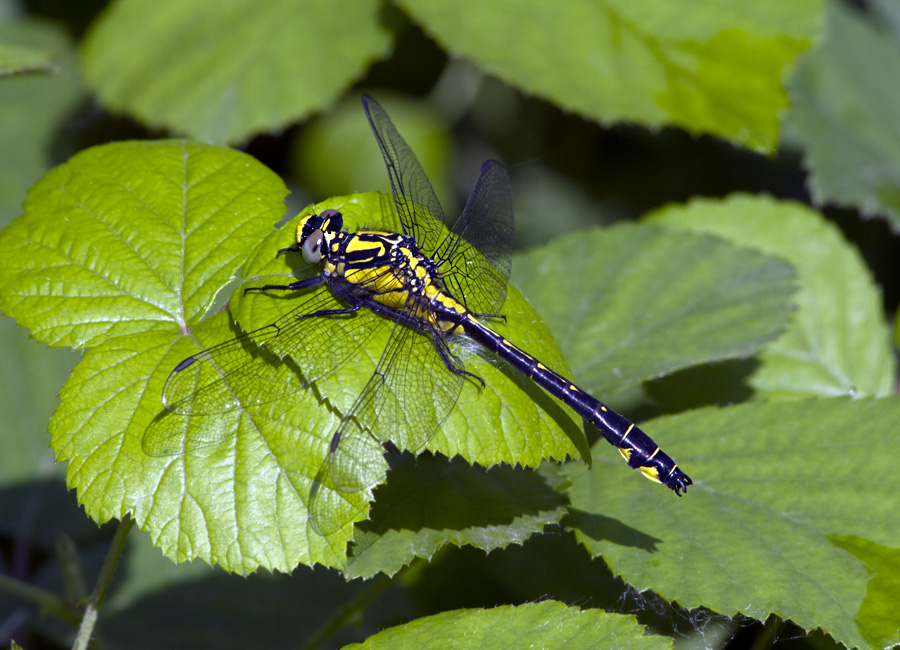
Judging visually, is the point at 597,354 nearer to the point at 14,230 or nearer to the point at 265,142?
the point at 14,230

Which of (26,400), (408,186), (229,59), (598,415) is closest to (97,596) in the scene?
(598,415)

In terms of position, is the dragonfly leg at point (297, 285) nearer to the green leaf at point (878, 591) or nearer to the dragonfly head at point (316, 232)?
the dragonfly head at point (316, 232)

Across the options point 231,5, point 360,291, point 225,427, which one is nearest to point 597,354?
point 360,291

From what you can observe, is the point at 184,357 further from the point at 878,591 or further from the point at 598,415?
the point at 878,591

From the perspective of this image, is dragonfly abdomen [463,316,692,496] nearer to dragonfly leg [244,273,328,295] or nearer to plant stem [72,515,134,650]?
dragonfly leg [244,273,328,295]

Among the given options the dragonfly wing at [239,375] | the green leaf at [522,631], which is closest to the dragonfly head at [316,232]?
the dragonfly wing at [239,375]

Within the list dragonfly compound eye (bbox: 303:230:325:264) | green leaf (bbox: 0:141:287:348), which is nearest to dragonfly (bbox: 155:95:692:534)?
dragonfly compound eye (bbox: 303:230:325:264)
